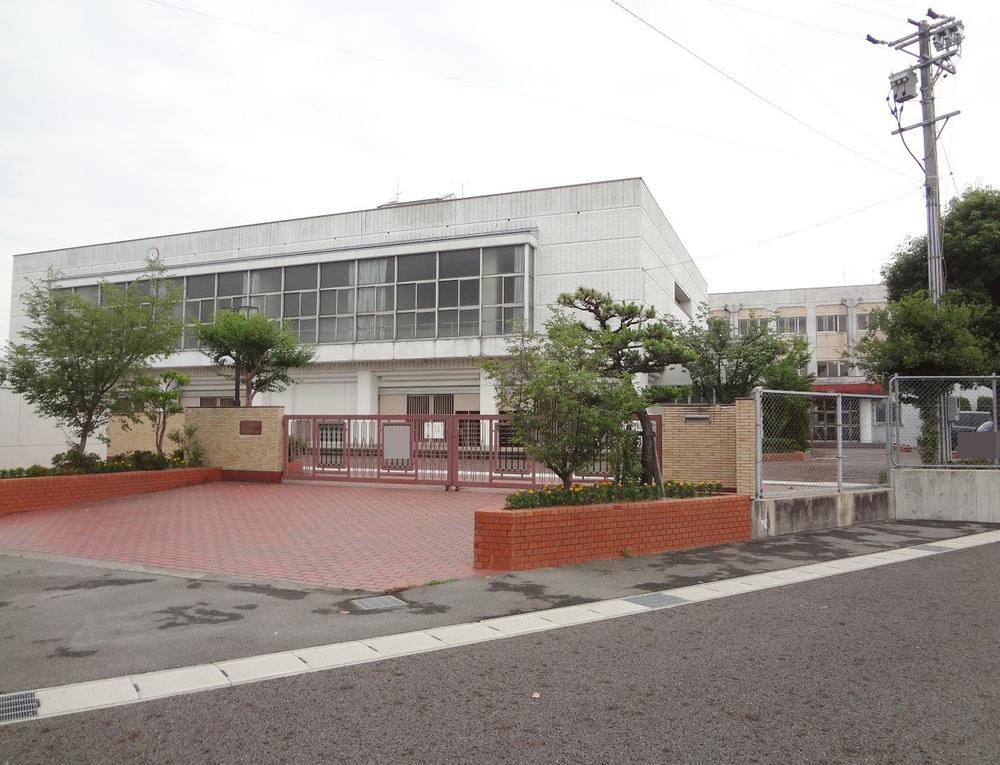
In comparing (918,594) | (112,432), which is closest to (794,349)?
(918,594)

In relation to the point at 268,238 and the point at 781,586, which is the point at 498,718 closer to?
the point at 781,586

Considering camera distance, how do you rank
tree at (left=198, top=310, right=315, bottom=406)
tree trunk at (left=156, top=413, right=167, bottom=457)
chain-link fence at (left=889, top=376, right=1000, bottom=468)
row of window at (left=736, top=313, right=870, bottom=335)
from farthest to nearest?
row of window at (left=736, top=313, right=870, bottom=335) → tree at (left=198, top=310, right=315, bottom=406) → tree trunk at (left=156, top=413, right=167, bottom=457) → chain-link fence at (left=889, top=376, right=1000, bottom=468)

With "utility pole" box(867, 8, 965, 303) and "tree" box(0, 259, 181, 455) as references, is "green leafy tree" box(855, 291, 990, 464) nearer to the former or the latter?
"utility pole" box(867, 8, 965, 303)

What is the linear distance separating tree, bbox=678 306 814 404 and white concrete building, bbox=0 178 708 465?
9.66ft

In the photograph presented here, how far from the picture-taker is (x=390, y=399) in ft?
102

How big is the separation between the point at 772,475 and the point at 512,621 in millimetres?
6633

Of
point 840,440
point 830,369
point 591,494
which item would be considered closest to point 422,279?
point 840,440

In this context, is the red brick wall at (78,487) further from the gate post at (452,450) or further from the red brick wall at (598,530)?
the red brick wall at (598,530)

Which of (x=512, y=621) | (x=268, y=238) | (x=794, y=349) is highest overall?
(x=268, y=238)

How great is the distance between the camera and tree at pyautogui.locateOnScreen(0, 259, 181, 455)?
14484 millimetres

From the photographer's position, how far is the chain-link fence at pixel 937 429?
12.7 m

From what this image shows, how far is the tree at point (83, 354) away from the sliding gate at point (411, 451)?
13.1 feet

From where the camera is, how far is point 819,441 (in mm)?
11938

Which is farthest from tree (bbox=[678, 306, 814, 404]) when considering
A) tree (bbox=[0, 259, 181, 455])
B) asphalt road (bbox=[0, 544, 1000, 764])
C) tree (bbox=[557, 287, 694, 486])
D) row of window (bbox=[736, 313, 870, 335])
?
row of window (bbox=[736, 313, 870, 335])
